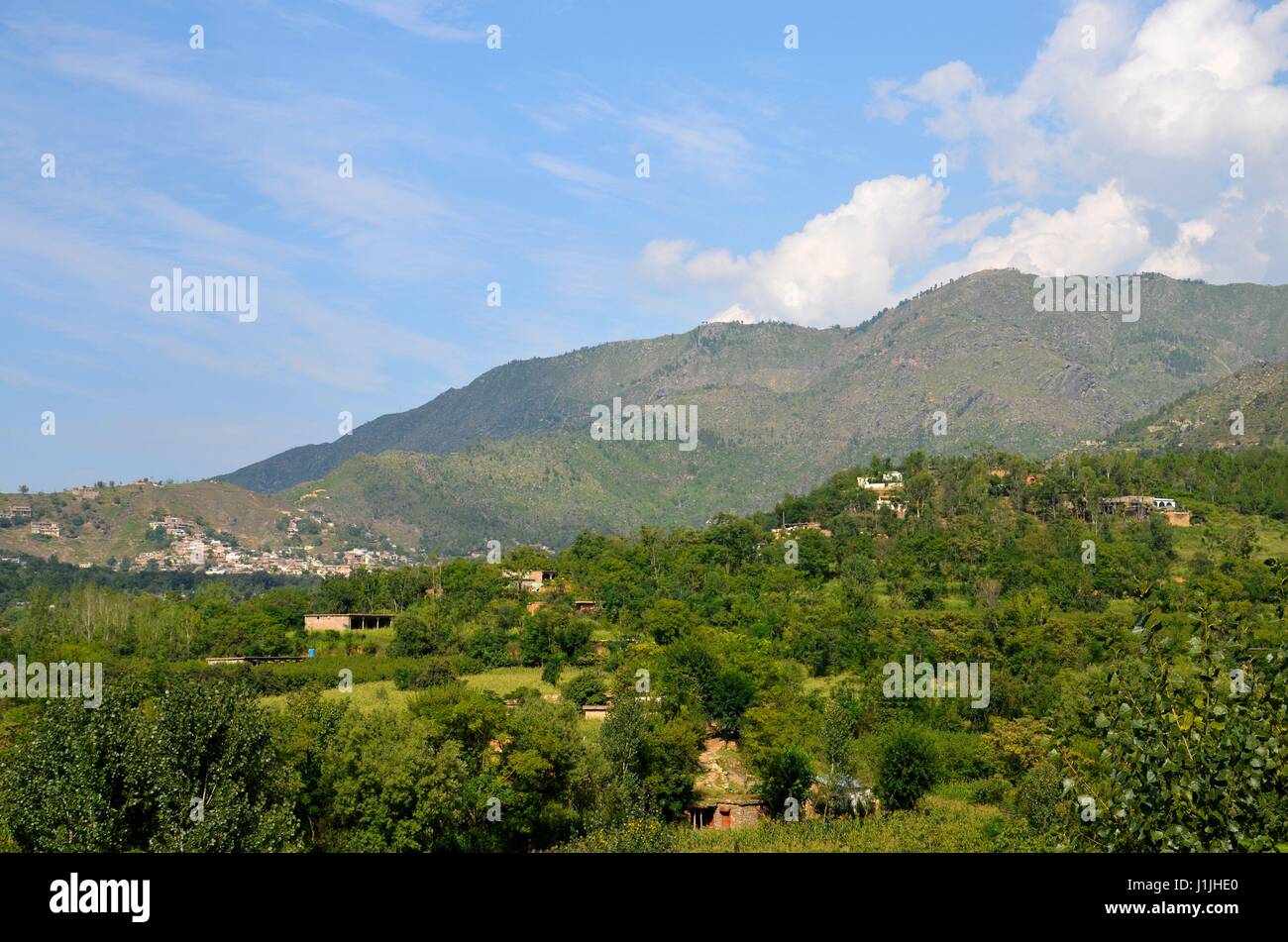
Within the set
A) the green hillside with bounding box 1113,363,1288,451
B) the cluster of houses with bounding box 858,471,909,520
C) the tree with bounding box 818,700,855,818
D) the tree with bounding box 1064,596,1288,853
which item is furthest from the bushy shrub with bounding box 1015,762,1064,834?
the green hillside with bounding box 1113,363,1288,451

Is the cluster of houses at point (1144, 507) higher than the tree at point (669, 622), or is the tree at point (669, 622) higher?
the cluster of houses at point (1144, 507)

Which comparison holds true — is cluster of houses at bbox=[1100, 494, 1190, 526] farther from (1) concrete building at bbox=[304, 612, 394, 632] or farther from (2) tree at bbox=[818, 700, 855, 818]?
(1) concrete building at bbox=[304, 612, 394, 632]

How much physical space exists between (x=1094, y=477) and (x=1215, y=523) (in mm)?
12211

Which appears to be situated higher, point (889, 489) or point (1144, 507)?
point (889, 489)

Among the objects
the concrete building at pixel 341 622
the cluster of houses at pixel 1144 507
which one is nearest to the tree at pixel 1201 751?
the concrete building at pixel 341 622

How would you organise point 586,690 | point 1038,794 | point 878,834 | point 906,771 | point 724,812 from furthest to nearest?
point 586,690
point 906,771
point 724,812
point 878,834
point 1038,794

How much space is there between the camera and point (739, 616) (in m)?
66.3

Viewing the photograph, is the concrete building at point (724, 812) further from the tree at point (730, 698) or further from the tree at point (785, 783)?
the tree at point (730, 698)

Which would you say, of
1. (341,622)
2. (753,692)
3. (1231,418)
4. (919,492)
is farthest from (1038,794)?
(1231,418)

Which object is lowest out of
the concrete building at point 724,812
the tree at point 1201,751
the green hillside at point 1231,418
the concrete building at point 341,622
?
the concrete building at point 724,812

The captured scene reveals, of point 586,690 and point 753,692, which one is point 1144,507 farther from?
point 586,690
